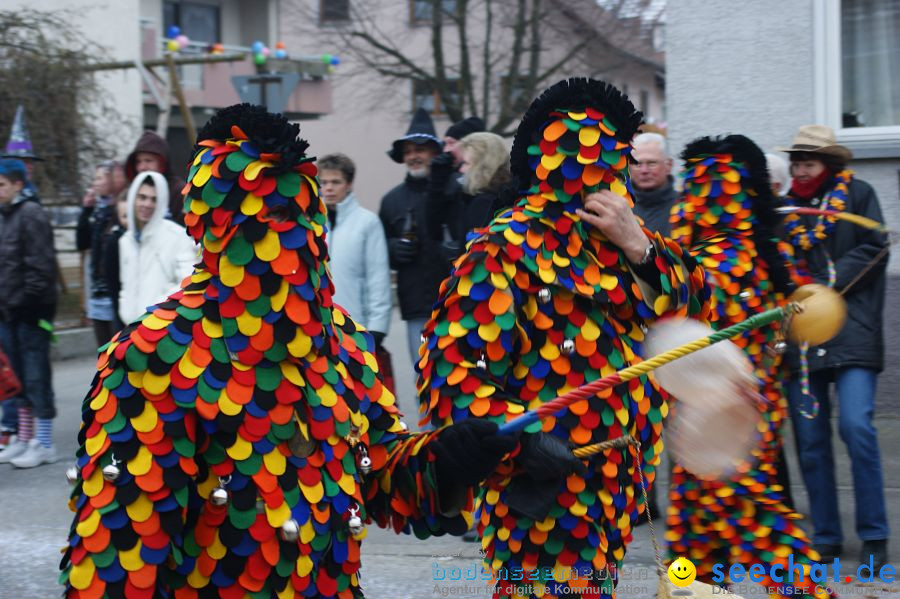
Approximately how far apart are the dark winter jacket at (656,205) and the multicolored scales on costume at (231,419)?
12.4ft

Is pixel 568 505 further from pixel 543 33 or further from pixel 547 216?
pixel 543 33

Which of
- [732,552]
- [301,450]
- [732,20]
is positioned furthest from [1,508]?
[732,20]

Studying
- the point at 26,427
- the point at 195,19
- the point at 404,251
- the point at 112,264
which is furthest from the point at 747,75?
the point at 195,19

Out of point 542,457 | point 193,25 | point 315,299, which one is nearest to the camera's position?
point 315,299

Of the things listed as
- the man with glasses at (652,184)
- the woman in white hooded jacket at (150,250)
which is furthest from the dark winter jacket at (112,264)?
the man with glasses at (652,184)

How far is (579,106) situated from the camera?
9.76 ft

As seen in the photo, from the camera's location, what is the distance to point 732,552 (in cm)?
390

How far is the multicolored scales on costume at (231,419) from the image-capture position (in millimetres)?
2164

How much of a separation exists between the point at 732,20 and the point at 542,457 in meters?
5.94

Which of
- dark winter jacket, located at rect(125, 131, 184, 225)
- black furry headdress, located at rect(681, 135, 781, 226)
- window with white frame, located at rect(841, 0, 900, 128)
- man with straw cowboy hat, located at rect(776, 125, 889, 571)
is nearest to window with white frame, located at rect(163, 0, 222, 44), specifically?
dark winter jacket, located at rect(125, 131, 184, 225)

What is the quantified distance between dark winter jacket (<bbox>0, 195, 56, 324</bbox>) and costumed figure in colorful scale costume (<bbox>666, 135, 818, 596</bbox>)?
4.32 metres

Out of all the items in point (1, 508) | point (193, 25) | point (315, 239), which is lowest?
point (1, 508)

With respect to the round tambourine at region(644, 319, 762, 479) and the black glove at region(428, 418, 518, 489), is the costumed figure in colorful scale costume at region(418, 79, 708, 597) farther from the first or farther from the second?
the black glove at region(428, 418, 518, 489)

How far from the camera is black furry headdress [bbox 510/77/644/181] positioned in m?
2.98
